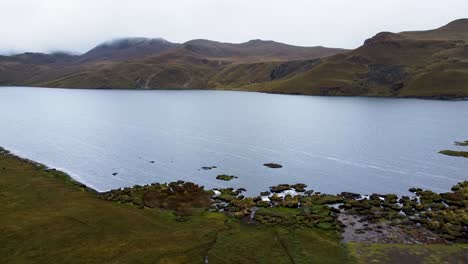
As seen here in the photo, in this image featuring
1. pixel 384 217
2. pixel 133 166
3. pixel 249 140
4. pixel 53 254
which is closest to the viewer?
pixel 53 254

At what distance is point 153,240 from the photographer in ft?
166

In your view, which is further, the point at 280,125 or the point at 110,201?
the point at 280,125

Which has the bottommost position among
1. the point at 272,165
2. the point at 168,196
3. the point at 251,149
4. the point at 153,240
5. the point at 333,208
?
the point at 153,240

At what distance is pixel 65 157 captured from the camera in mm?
104125

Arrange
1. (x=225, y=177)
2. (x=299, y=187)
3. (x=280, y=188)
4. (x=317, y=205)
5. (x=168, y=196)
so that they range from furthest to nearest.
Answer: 1. (x=225, y=177)
2. (x=299, y=187)
3. (x=280, y=188)
4. (x=168, y=196)
5. (x=317, y=205)

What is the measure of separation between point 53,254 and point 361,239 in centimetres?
3926

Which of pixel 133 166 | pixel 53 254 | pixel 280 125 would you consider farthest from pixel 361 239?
pixel 280 125

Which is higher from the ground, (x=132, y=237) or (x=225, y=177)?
(x=225, y=177)

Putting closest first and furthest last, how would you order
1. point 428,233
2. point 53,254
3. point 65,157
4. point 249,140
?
point 53,254
point 428,233
point 65,157
point 249,140

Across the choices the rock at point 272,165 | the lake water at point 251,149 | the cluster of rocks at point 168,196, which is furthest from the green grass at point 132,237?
the rock at point 272,165

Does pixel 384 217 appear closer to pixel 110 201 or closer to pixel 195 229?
pixel 195 229

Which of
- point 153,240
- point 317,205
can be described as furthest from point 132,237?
point 317,205

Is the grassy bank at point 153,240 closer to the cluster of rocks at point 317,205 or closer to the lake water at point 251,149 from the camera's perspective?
the cluster of rocks at point 317,205

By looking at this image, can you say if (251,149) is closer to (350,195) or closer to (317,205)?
(350,195)
